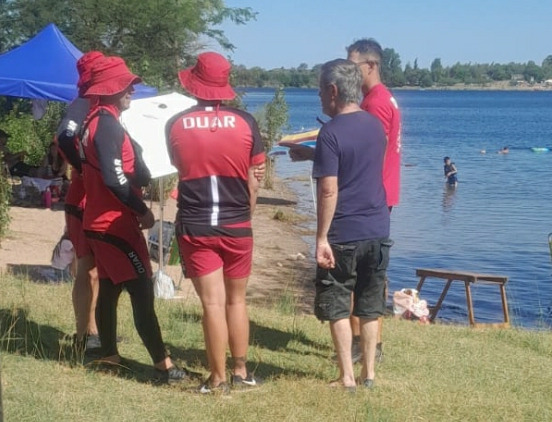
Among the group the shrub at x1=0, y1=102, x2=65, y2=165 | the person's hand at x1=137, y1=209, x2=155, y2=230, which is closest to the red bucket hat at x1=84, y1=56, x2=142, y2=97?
the person's hand at x1=137, y1=209, x2=155, y2=230

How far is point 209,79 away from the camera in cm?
532

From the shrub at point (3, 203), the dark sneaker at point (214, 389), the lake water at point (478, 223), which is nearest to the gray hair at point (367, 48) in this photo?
the dark sneaker at point (214, 389)

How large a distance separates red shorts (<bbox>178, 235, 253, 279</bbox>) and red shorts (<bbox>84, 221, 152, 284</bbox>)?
34cm

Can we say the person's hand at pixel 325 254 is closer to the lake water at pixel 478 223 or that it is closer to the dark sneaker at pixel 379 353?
the dark sneaker at pixel 379 353

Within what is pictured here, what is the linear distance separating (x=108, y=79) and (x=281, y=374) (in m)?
2.12

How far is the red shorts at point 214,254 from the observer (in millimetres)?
5270

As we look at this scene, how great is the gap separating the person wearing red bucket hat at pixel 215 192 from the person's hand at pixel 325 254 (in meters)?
0.41

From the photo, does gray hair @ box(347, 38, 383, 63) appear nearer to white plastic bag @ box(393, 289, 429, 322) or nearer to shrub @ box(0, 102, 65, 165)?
white plastic bag @ box(393, 289, 429, 322)

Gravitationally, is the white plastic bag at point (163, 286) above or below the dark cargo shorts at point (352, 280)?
below

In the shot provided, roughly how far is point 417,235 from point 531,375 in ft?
54.1

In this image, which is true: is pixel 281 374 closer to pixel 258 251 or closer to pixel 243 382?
pixel 243 382

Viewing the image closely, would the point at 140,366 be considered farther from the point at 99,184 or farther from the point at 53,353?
the point at 99,184

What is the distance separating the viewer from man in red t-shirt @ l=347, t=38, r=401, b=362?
614 cm

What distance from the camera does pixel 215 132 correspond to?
518cm
